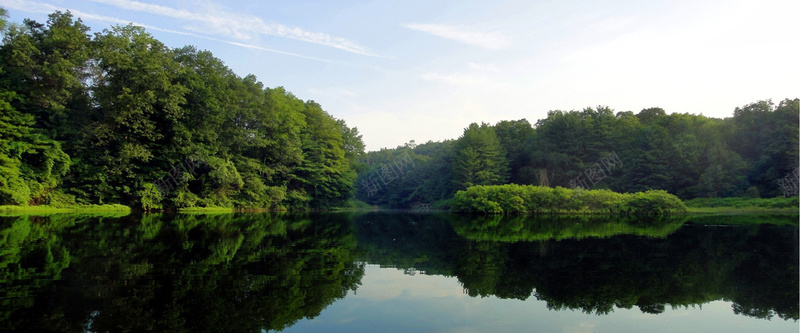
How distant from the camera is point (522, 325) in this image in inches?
182

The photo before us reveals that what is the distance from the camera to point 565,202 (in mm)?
32656

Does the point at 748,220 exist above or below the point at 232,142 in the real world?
below

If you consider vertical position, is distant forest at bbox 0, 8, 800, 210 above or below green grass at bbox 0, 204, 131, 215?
above

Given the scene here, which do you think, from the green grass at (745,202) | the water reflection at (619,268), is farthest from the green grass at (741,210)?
the water reflection at (619,268)

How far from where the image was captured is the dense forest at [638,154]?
37.2 meters

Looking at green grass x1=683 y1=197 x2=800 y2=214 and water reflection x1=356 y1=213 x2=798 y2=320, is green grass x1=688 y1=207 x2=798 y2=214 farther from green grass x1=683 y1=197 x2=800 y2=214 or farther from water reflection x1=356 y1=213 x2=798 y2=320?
water reflection x1=356 y1=213 x2=798 y2=320

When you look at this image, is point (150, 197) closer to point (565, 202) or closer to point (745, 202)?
point (565, 202)

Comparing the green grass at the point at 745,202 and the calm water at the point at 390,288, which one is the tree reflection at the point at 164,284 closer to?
the calm water at the point at 390,288

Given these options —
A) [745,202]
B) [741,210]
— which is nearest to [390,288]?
[741,210]

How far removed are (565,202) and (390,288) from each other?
29005 mm

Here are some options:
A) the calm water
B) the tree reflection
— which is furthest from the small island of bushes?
the tree reflection

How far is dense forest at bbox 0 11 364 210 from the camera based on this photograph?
80.2ft

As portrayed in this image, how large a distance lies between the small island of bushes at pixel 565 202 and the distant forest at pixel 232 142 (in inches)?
Result: 459

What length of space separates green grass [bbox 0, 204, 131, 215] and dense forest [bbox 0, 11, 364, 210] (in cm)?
60
